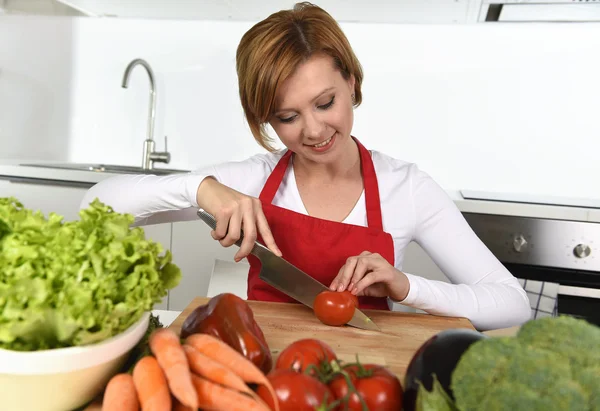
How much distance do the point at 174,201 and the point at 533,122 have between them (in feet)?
5.96

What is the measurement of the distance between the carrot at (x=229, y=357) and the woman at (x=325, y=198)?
36 cm

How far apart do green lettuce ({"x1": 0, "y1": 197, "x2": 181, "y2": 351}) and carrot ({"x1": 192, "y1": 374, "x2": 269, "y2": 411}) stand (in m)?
0.11

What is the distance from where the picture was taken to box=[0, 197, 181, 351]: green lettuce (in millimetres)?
618

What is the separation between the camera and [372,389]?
66 centimetres

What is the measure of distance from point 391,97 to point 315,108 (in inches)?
55.4

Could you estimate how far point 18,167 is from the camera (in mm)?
2328

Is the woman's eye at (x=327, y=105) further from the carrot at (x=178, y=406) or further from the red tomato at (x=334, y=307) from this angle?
the carrot at (x=178, y=406)

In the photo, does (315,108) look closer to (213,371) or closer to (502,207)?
(213,371)

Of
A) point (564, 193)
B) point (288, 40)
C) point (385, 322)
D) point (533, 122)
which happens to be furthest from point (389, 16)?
point (385, 322)

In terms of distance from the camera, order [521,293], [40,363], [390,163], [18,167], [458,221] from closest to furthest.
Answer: [40,363] < [521,293] < [458,221] < [390,163] < [18,167]

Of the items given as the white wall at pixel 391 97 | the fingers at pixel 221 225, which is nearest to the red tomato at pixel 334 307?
the fingers at pixel 221 225

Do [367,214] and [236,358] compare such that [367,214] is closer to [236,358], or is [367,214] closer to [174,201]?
[174,201]

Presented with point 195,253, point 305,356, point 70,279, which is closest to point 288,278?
point 305,356

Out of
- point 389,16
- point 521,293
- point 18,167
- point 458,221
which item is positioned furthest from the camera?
point 389,16
